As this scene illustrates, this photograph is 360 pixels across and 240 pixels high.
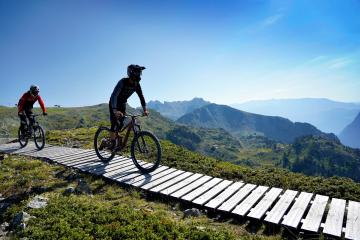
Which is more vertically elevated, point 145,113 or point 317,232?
point 145,113

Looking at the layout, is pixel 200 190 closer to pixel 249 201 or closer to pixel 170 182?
pixel 170 182

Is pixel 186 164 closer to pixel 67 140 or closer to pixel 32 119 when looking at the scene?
pixel 32 119

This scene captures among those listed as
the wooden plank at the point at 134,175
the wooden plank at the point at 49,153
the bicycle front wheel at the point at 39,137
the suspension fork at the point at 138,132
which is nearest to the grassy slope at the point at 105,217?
the wooden plank at the point at 134,175

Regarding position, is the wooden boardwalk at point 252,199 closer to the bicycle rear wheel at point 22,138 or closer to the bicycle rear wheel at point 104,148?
the bicycle rear wheel at point 104,148

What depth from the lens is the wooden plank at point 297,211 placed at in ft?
25.8

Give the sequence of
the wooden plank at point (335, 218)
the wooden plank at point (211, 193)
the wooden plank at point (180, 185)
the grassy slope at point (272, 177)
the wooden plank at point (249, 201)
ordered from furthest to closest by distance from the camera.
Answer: the grassy slope at point (272, 177) < the wooden plank at point (180, 185) < the wooden plank at point (211, 193) < the wooden plank at point (249, 201) < the wooden plank at point (335, 218)

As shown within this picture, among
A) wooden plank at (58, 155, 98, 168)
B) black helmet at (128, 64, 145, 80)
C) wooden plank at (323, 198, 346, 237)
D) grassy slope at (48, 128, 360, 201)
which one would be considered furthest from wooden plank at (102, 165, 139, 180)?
wooden plank at (323, 198, 346, 237)

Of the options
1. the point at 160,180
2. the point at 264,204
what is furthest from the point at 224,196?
the point at 160,180

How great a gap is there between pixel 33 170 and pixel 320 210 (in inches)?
503

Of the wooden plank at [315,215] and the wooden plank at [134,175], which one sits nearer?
the wooden plank at [315,215]

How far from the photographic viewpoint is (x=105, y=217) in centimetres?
818

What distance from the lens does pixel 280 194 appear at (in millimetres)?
10430

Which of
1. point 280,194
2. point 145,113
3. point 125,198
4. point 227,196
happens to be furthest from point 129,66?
point 280,194

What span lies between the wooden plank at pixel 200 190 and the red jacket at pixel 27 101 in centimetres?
1319
